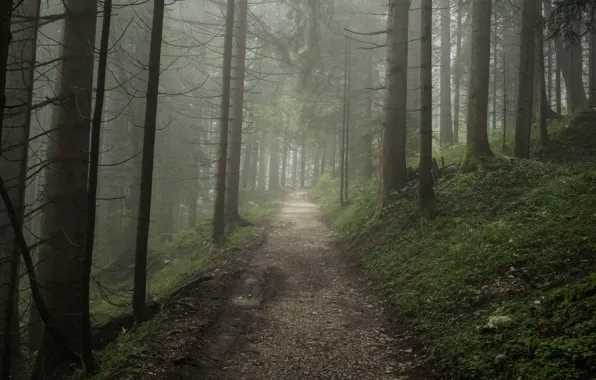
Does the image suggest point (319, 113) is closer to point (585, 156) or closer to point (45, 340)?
point (585, 156)

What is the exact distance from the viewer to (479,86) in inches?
493

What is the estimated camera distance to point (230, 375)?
18.0 ft

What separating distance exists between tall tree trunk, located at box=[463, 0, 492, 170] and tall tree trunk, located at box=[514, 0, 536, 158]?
3.18ft

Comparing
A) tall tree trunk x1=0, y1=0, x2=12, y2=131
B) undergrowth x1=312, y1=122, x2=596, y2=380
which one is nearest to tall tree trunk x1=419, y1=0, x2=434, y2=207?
undergrowth x1=312, y1=122, x2=596, y2=380

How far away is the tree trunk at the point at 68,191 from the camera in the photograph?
706 cm

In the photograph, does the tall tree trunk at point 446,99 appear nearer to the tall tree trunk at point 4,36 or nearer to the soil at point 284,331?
the soil at point 284,331

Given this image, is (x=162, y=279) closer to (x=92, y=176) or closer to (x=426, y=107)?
(x=92, y=176)

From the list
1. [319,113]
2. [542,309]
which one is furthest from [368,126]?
[542,309]

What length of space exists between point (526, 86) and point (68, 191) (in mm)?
12766

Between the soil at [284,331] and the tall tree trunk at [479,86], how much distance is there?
544cm

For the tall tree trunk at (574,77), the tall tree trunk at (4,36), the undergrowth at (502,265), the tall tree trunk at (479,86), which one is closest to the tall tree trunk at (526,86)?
the undergrowth at (502,265)

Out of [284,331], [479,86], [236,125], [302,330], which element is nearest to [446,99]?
[479,86]

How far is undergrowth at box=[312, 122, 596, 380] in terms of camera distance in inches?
176

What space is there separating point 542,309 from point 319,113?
23.2 m
